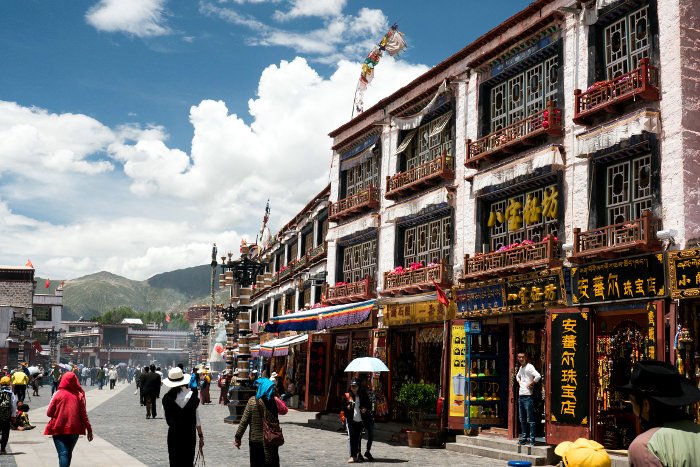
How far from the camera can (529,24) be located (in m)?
19.3

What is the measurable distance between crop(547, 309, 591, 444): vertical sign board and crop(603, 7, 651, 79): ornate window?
17.3 feet

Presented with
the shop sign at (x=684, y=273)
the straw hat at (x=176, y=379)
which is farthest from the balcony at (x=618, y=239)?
the straw hat at (x=176, y=379)

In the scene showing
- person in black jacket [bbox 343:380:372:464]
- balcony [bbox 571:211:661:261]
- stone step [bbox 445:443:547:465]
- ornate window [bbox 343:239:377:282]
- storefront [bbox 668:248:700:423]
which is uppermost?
ornate window [bbox 343:239:377:282]

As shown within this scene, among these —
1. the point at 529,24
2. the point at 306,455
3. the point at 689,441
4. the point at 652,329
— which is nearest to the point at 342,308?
the point at 306,455

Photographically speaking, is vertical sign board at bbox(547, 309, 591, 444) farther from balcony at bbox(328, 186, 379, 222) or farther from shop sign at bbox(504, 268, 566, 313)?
balcony at bbox(328, 186, 379, 222)

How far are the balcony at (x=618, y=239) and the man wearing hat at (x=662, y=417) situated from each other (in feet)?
36.4

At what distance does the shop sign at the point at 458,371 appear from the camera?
20062mm

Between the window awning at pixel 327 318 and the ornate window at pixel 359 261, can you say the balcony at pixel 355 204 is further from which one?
the window awning at pixel 327 318

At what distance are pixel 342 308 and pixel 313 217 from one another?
41.7ft

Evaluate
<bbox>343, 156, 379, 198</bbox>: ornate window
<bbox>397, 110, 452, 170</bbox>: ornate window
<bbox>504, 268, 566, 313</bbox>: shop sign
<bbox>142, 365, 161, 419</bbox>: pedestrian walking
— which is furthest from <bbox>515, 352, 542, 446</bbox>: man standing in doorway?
<bbox>142, 365, 161, 419</bbox>: pedestrian walking

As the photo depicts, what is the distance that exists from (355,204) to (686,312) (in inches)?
604

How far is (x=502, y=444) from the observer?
1761 cm

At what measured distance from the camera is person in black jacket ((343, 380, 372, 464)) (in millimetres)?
15977

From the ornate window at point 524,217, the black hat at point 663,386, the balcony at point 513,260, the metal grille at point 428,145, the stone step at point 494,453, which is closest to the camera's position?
the black hat at point 663,386
